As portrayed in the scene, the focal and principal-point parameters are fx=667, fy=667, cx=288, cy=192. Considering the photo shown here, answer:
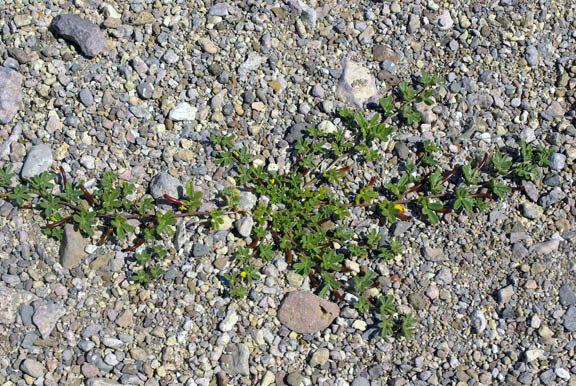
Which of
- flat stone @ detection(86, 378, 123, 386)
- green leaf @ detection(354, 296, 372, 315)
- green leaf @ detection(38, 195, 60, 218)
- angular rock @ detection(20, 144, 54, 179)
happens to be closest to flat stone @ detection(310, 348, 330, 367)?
green leaf @ detection(354, 296, 372, 315)

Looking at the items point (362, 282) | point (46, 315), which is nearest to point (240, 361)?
point (362, 282)

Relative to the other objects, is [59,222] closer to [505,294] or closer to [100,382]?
[100,382]

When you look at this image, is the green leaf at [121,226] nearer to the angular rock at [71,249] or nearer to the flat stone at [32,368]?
the angular rock at [71,249]

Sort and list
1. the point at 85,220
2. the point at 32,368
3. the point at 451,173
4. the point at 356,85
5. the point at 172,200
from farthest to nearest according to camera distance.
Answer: the point at 356,85, the point at 451,173, the point at 172,200, the point at 85,220, the point at 32,368

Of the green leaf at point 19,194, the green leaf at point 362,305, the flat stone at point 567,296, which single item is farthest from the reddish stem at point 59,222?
the flat stone at point 567,296

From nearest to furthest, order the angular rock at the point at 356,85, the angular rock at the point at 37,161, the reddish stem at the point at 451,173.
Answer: the angular rock at the point at 37,161 < the reddish stem at the point at 451,173 < the angular rock at the point at 356,85
